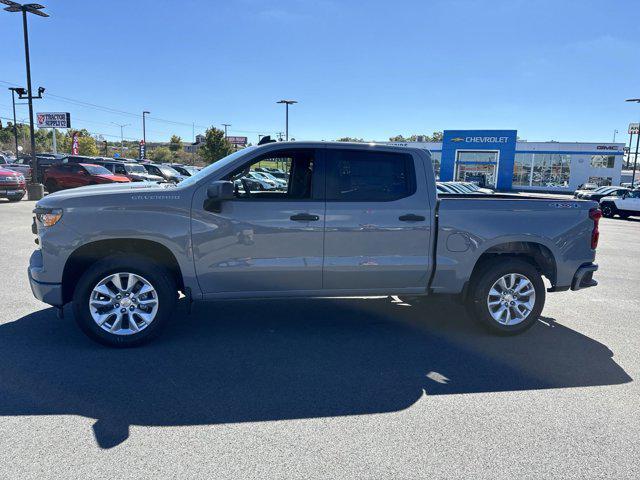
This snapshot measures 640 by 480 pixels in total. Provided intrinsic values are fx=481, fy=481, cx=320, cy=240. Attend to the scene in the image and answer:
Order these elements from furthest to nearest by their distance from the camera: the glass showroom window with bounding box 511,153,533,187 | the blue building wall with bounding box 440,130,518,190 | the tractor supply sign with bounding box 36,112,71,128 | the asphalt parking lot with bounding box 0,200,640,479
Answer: the glass showroom window with bounding box 511,153,533,187 < the blue building wall with bounding box 440,130,518,190 < the tractor supply sign with bounding box 36,112,71,128 < the asphalt parking lot with bounding box 0,200,640,479

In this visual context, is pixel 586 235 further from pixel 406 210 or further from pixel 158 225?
pixel 158 225

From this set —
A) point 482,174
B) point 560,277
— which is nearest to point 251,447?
point 560,277

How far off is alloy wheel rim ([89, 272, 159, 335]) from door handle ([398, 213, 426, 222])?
2454mm

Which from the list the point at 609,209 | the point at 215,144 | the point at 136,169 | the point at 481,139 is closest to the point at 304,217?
the point at 609,209

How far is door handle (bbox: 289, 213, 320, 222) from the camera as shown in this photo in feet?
15.0

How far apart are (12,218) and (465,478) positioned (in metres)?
14.5

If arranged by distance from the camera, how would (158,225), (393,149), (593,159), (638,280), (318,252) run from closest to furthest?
(158,225) < (318,252) < (393,149) < (638,280) < (593,159)

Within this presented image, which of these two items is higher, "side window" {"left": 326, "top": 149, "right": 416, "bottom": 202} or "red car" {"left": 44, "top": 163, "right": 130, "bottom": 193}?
"side window" {"left": 326, "top": 149, "right": 416, "bottom": 202}

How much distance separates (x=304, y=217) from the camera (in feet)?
15.0

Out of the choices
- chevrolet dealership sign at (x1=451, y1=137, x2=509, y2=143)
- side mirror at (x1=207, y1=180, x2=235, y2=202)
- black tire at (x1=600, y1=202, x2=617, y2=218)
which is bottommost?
black tire at (x1=600, y1=202, x2=617, y2=218)

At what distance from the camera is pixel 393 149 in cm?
495

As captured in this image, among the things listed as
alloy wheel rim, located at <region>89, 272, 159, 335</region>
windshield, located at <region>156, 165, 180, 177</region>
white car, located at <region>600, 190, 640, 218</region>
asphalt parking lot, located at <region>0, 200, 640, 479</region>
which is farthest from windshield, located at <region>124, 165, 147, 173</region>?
white car, located at <region>600, 190, 640, 218</region>

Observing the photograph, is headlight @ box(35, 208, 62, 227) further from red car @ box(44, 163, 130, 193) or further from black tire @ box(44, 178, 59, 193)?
black tire @ box(44, 178, 59, 193)

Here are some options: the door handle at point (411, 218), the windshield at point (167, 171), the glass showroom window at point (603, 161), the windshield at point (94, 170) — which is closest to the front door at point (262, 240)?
the door handle at point (411, 218)
